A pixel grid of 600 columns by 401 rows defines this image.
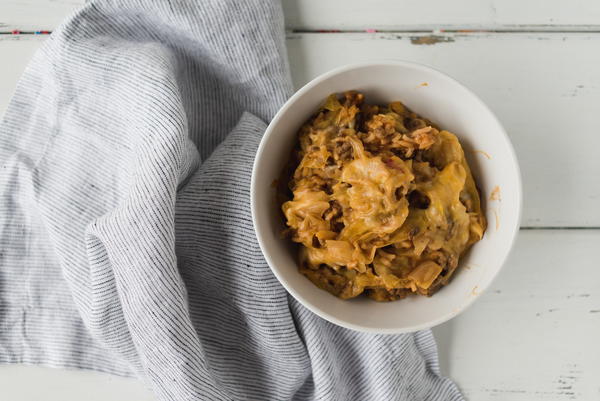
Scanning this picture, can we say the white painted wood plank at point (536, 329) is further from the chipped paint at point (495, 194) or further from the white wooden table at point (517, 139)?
the chipped paint at point (495, 194)

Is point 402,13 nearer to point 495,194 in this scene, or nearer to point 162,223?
point 495,194

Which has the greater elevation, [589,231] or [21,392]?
[589,231]

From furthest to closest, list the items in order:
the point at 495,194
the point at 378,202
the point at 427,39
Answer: the point at 427,39
the point at 495,194
the point at 378,202

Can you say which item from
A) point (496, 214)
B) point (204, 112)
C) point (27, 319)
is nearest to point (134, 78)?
point (204, 112)

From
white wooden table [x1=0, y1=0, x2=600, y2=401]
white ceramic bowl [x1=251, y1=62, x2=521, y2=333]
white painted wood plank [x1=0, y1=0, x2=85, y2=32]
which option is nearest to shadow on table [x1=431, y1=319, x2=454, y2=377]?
white wooden table [x1=0, y1=0, x2=600, y2=401]

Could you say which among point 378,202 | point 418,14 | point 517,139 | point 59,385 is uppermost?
point 418,14

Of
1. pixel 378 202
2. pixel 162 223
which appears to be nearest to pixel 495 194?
pixel 378 202

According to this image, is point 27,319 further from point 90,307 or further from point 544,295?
point 544,295

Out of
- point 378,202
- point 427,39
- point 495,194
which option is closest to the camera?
point 378,202
